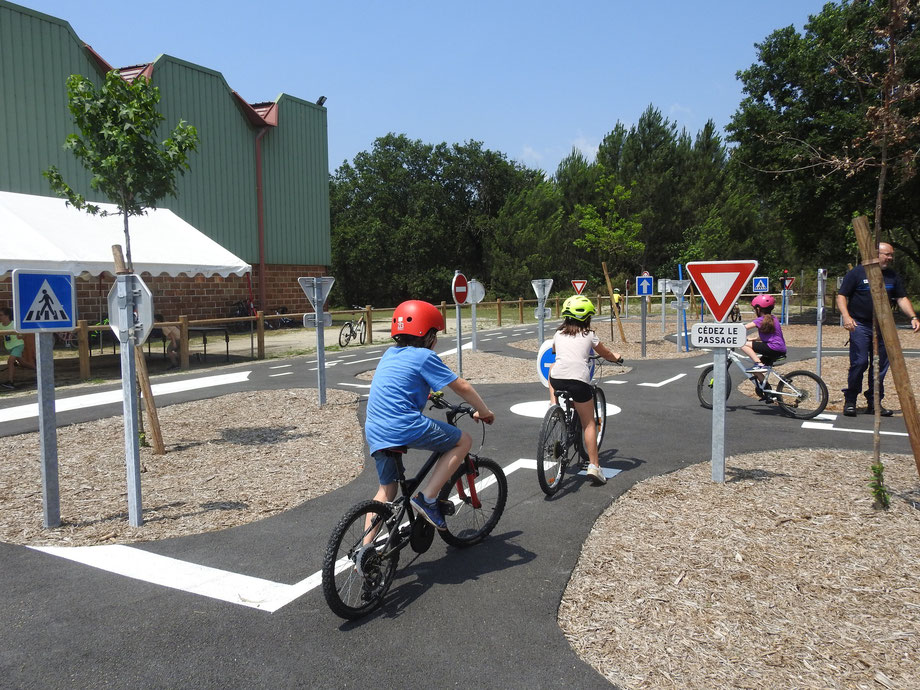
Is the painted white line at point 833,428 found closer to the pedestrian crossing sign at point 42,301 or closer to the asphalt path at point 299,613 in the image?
the asphalt path at point 299,613

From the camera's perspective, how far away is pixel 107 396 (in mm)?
11242

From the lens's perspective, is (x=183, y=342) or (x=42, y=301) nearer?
(x=42, y=301)

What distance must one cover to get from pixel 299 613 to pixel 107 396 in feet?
30.2

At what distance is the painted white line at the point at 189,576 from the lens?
12.1ft

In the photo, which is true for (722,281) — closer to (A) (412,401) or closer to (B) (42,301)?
(A) (412,401)

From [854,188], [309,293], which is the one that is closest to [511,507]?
[309,293]

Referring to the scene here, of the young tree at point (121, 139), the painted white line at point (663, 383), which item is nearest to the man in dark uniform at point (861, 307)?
the painted white line at point (663, 383)

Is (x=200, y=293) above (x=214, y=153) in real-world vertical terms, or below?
below

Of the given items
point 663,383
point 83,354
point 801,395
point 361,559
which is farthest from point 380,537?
point 83,354

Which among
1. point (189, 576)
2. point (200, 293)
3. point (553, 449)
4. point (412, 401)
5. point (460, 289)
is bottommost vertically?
point (189, 576)

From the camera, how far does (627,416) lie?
8.89m

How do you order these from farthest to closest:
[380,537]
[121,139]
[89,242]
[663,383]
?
[89,242] < [663,383] < [121,139] < [380,537]

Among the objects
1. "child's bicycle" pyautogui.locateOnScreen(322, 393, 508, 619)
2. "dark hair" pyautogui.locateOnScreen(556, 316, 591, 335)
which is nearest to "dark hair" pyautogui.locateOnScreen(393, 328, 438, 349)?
"child's bicycle" pyautogui.locateOnScreen(322, 393, 508, 619)

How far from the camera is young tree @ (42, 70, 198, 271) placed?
6.69 meters
